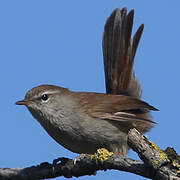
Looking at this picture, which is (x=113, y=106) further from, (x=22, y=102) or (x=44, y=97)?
(x=22, y=102)

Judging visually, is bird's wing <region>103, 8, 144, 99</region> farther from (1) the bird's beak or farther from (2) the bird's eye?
(1) the bird's beak

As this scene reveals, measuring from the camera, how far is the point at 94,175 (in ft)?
16.9

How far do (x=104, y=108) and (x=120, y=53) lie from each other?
133cm

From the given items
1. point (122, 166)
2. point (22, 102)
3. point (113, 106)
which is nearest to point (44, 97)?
point (22, 102)

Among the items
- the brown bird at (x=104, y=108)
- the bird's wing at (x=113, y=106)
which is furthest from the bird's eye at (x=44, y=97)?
the bird's wing at (x=113, y=106)

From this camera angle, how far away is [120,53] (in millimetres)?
7035

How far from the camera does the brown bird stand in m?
5.77

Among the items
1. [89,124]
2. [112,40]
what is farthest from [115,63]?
[89,124]

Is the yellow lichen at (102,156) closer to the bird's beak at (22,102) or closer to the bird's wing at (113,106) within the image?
the bird's wing at (113,106)

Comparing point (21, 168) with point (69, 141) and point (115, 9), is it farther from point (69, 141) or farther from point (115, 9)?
point (115, 9)

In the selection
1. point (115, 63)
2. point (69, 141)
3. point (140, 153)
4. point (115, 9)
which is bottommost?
point (140, 153)

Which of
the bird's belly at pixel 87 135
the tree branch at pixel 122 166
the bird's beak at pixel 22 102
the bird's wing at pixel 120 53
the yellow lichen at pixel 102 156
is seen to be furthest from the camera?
the bird's wing at pixel 120 53

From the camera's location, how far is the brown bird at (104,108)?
18.9ft

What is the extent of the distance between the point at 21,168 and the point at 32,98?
4.17ft
